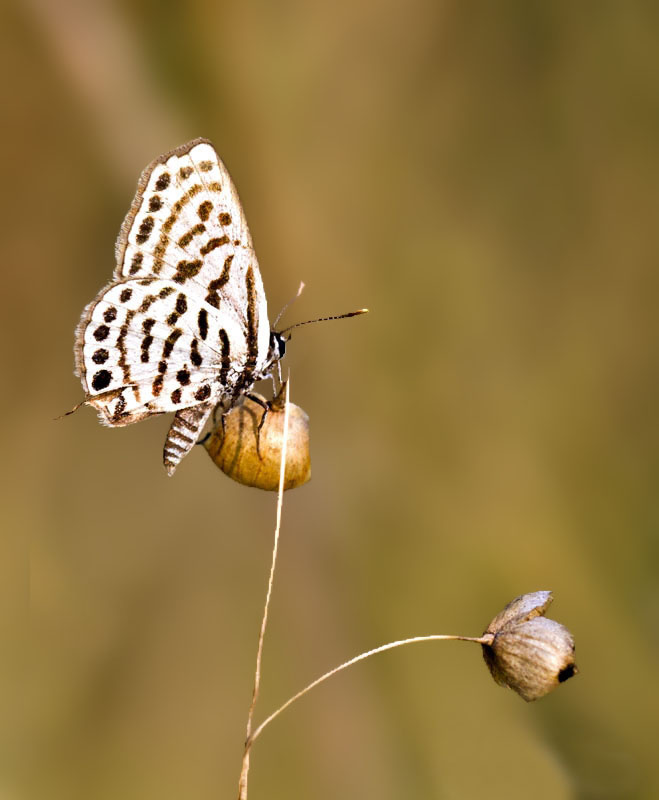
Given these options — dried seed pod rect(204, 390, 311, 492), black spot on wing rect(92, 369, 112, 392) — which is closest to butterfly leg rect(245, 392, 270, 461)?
dried seed pod rect(204, 390, 311, 492)

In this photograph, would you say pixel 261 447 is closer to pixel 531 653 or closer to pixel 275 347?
pixel 275 347

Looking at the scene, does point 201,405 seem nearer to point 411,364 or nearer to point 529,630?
point 529,630

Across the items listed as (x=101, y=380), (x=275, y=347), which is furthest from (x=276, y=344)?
(x=101, y=380)

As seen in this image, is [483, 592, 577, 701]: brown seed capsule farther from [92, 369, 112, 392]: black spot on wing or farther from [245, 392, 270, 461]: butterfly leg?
[92, 369, 112, 392]: black spot on wing

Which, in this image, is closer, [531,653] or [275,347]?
[531,653]

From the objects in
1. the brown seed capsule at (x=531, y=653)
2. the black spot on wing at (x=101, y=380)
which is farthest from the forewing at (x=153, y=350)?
the brown seed capsule at (x=531, y=653)

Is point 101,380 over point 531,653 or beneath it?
over

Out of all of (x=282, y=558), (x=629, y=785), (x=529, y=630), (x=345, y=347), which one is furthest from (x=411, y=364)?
(x=529, y=630)

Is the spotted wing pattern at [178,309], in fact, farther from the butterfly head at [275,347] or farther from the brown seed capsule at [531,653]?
the brown seed capsule at [531,653]
